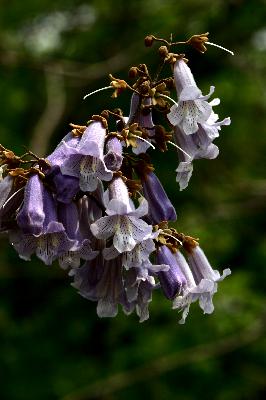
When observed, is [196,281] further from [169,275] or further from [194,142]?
[194,142]

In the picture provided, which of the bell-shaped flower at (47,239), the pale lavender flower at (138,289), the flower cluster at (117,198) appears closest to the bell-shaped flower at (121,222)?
the flower cluster at (117,198)

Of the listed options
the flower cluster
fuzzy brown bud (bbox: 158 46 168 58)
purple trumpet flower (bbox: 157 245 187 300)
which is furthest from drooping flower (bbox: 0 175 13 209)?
fuzzy brown bud (bbox: 158 46 168 58)

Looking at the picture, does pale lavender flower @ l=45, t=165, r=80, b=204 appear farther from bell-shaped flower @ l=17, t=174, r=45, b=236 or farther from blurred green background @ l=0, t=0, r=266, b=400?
blurred green background @ l=0, t=0, r=266, b=400

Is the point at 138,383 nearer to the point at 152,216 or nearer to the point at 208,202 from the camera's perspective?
the point at 208,202

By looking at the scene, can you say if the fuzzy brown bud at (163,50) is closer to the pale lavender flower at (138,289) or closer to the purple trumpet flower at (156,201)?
the purple trumpet flower at (156,201)

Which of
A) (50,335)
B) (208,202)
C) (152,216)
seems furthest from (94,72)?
(152,216)

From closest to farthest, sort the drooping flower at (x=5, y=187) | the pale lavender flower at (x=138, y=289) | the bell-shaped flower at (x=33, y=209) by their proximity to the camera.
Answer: the bell-shaped flower at (x=33, y=209), the drooping flower at (x=5, y=187), the pale lavender flower at (x=138, y=289)

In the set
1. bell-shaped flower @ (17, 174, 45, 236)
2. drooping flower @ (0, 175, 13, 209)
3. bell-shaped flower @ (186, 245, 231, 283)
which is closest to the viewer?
bell-shaped flower @ (17, 174, 45, 236)
